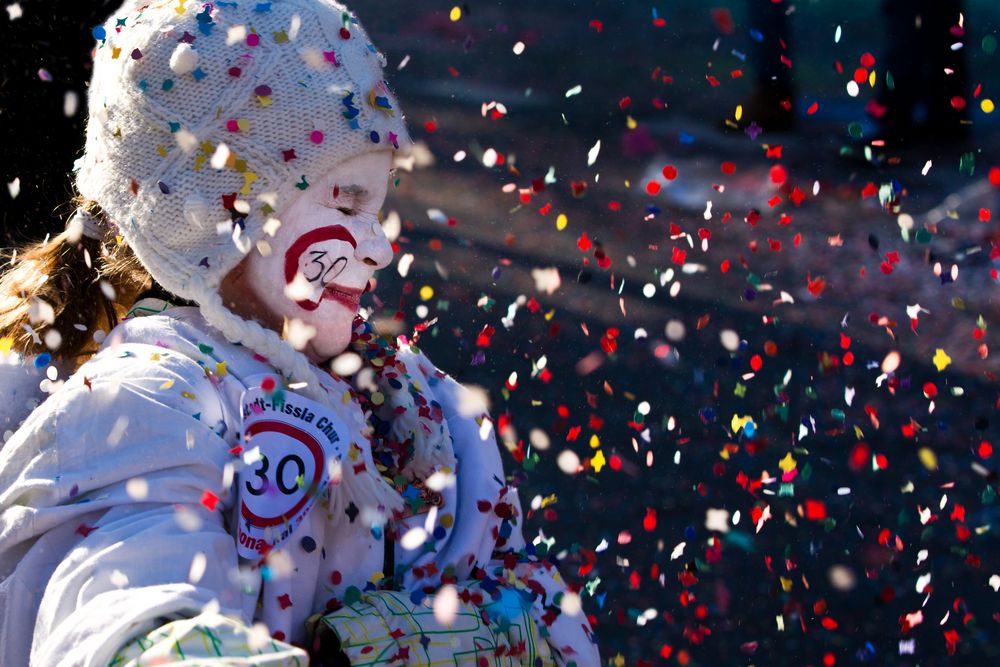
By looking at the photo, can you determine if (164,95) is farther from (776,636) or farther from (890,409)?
(890,409)

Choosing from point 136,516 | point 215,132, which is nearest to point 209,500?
point 136,516

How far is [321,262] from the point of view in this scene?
239cm

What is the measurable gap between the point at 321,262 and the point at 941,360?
387cm

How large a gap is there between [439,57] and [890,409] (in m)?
5.01

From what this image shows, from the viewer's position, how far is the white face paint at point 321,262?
2.39 metres

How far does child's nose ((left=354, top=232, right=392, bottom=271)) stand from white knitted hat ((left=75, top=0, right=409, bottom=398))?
14 centimetres

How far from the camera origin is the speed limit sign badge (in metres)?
2.14

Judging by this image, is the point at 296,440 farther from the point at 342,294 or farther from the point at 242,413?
the point at 342,294

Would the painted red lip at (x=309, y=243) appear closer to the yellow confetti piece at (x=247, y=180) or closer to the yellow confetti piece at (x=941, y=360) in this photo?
the yellow confetti piece at (x=247, y=180)

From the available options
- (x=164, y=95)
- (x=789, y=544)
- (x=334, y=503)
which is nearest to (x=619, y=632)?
(x=789, y=544)

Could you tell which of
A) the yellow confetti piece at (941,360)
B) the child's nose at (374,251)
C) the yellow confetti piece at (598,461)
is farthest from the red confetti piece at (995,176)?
the child's nose at (374,251)

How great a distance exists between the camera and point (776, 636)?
408 centimetres

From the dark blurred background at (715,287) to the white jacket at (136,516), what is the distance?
752mm

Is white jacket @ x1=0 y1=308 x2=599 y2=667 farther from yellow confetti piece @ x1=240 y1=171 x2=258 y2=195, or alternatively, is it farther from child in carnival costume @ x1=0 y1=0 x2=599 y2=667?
yellow confetti piece @ x1=240 y1=171 x2=258 y2=195
